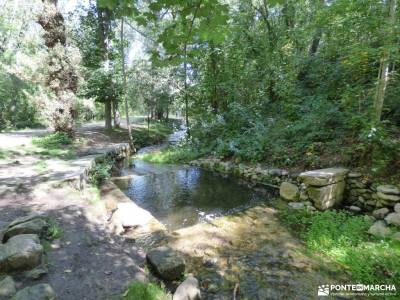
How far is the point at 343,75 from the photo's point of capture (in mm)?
8523

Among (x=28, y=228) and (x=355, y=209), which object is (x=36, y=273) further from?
(x=355, y=209)

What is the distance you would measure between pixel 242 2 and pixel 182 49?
11.8 m

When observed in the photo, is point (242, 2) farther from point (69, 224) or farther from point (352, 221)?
point (69, 224)

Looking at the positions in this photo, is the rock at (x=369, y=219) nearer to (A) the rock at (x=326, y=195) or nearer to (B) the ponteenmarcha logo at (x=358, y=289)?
(A) the rock at (x=326, y=195)

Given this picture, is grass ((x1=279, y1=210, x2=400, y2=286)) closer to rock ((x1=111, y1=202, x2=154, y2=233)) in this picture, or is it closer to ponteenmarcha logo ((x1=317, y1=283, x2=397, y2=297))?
ponteenmarcha logo ((x1=317, y1=283, x2=397, y2=297))

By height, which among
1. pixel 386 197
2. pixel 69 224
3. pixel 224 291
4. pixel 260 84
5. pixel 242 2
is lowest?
pixel 224 291

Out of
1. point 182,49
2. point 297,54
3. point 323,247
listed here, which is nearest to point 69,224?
point 182,49

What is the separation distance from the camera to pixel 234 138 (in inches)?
389

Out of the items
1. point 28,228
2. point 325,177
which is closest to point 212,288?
point 28,228

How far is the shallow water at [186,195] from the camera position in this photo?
5520 millimetres

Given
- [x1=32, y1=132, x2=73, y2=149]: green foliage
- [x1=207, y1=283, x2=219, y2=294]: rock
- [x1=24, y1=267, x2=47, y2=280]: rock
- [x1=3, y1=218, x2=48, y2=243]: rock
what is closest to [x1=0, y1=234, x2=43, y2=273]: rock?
[x1=24, y1=267, x2=47, y2=280]: rock

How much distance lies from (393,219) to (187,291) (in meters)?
3.63

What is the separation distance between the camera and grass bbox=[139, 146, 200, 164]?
11.1 metres

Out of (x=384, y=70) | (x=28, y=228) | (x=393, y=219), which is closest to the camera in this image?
(x=28, y=228)
